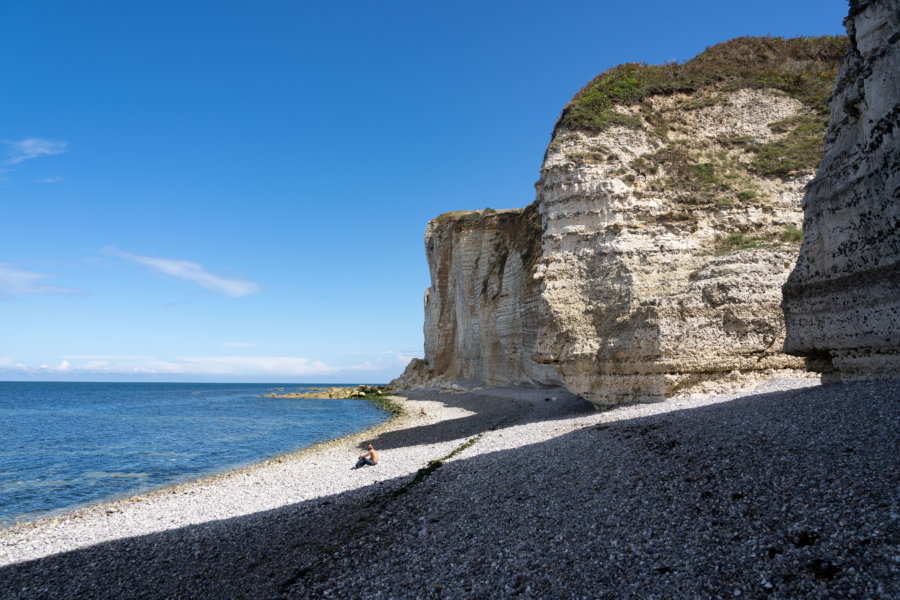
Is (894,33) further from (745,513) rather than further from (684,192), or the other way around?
(684,192)

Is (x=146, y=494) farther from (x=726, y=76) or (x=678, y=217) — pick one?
(x=726, y=76)

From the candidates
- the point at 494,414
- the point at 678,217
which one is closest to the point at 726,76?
the point at 678,217

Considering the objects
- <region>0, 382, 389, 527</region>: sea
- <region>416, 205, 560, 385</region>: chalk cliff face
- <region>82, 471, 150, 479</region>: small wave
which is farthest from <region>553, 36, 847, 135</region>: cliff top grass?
<region>82, 471, 150, 479</region>: small wave

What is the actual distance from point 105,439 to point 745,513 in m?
35.9

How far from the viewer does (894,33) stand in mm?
7590

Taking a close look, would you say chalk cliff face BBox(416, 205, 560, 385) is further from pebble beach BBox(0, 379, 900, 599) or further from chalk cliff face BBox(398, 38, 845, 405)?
pebble beach BBox(0, 379, 900, 599)

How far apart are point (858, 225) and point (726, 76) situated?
44.7 feet

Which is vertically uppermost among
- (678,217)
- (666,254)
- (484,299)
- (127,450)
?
(678,217)

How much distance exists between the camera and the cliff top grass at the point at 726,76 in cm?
1812

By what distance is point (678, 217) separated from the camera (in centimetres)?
1675

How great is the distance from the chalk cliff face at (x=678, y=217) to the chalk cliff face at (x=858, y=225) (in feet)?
14.8

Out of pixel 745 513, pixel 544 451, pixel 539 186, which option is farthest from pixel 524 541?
pixel 539 186

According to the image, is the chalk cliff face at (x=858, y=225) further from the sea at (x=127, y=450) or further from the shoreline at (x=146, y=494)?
the sea at (x=127, y=450)

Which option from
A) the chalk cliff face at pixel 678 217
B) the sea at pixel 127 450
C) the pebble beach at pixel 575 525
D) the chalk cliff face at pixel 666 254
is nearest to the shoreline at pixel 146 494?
the sea at pixel 127 450
